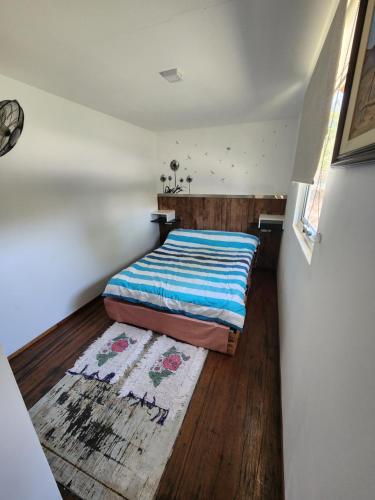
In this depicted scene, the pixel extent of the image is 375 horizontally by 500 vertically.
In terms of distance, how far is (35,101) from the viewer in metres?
1.88

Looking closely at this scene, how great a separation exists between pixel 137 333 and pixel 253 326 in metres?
1.28

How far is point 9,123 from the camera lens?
5.11 feet

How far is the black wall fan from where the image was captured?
4.97ft

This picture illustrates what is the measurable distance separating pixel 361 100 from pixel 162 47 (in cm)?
130

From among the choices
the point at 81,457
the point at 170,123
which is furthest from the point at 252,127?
the point at 81,457

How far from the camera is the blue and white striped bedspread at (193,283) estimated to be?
1.88m

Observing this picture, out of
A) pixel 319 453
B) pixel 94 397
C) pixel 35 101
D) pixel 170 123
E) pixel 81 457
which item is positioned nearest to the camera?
pixel 319 453

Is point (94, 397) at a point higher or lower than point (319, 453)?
lower

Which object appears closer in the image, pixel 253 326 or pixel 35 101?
pixel 35 101

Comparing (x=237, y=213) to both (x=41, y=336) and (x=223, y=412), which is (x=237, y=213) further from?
(x=41, y=336)

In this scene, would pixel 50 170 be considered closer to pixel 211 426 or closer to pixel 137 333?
pixel 137 333

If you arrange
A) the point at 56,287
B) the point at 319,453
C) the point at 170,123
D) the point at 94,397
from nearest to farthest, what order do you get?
the point at 319,453
the point at 94,397
the point at 56,287
the point at 170,123

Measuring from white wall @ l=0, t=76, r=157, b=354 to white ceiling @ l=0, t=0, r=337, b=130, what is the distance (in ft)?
1.05

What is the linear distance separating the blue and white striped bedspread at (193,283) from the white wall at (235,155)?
1090 millimetres
